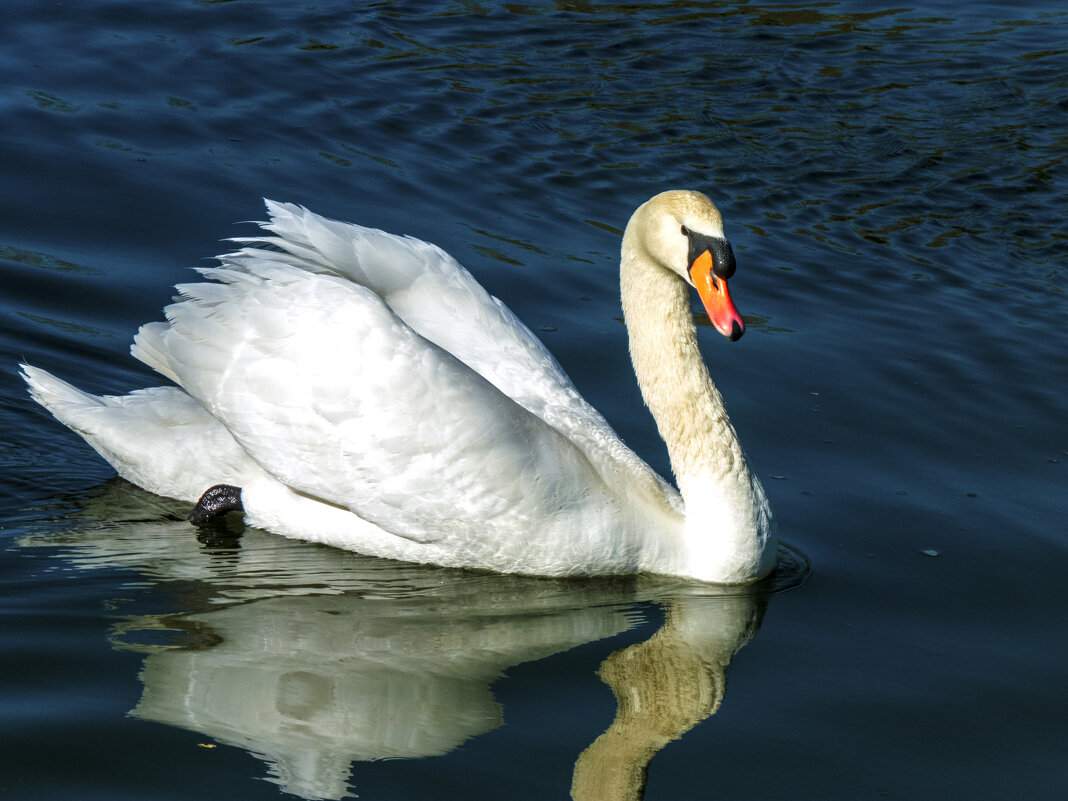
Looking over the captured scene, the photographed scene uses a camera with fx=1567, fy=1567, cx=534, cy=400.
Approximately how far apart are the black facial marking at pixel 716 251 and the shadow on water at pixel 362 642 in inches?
53.7

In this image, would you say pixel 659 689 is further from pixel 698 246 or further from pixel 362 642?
pixel 698 246

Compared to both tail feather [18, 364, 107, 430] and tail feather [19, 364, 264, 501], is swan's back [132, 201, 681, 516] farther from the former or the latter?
tail feather [18, 364, 107, 430]

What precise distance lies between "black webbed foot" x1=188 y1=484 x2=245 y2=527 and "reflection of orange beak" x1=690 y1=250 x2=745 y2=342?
7.32 feet

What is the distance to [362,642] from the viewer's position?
5.88 metres

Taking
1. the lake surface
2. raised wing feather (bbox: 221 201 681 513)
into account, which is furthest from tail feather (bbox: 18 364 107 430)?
raised wing feather (bbox: 221 201 681 513)

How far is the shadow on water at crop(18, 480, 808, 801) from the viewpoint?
17.1 feet

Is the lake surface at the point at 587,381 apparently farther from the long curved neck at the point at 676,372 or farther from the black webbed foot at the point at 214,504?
the long curved neck at the point at 676,372

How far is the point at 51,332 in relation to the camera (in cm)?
829

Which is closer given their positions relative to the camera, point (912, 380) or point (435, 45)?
point (912, 380)

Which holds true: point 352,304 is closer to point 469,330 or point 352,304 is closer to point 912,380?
point 469,330

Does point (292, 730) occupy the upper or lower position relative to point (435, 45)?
lower

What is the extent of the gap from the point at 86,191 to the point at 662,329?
5.03m


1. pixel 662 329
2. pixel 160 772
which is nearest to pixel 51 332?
pixel 662 329

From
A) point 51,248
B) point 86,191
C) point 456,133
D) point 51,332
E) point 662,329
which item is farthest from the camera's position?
point 456,133
